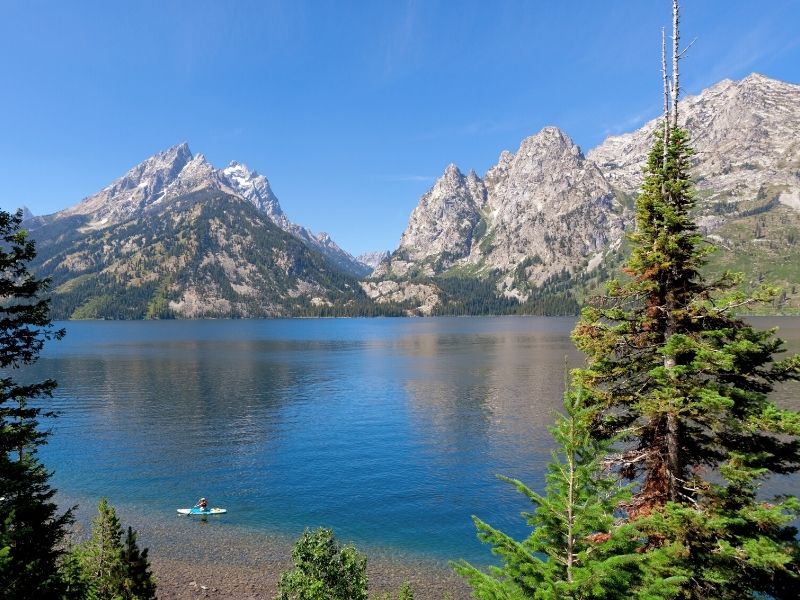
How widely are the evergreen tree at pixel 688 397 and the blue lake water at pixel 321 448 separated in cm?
3465

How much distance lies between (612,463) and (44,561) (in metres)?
26.0

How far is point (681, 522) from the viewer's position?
1581 centimetres

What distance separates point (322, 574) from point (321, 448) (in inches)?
2224

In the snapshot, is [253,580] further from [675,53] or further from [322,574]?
[675,53]

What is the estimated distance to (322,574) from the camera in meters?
28.0

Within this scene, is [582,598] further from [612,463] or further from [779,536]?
[779,536]

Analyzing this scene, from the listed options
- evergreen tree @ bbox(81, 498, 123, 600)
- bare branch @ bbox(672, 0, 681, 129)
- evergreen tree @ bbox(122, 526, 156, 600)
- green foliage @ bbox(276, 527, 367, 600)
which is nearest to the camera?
bare branch @ bbox(672, 0, 681, 129)

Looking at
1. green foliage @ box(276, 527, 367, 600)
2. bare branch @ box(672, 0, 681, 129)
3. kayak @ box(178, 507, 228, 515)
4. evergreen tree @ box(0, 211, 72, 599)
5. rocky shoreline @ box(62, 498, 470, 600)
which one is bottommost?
rocky shoreline @ box(62, 498, 470, 600)

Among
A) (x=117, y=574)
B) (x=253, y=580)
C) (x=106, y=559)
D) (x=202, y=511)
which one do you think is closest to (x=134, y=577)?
(x=117, y=574)

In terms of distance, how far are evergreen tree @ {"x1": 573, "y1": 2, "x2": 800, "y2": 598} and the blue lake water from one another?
34.6 meters

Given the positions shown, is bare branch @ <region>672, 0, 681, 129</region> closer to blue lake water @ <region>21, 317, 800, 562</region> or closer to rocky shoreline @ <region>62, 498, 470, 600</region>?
rocky shoreline @ <region>62, 498, 470, 600</region>

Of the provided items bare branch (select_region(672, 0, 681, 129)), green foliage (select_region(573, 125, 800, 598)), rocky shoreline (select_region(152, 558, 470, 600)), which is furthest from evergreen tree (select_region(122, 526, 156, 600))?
bare branch (select_region(672, 0, 681, 129))

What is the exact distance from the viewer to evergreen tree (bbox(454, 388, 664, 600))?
11578 mm

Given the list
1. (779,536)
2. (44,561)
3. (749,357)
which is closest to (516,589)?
(779,536)
